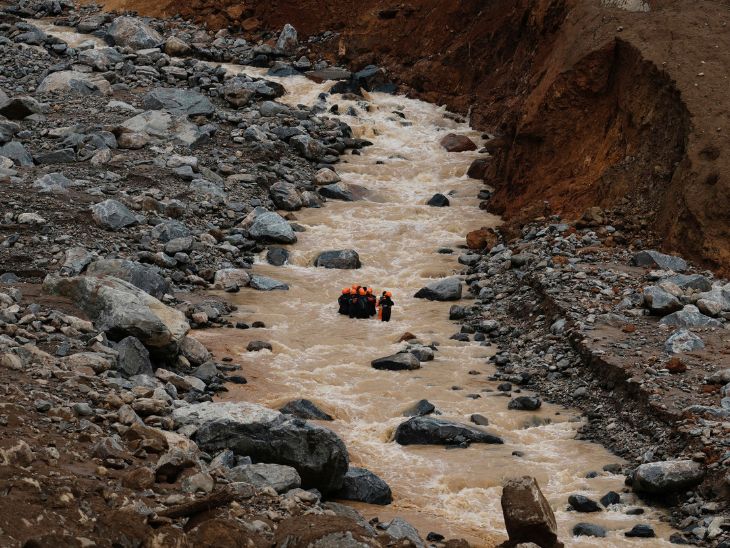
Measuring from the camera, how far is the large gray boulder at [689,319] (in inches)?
507

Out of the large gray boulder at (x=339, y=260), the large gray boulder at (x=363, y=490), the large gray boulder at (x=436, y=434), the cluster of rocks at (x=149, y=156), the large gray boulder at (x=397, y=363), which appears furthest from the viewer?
the large gray boulder at (x=339, y=260)

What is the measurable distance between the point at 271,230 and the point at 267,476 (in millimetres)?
9822

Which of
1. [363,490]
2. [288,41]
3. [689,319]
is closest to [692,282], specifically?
[689,319]

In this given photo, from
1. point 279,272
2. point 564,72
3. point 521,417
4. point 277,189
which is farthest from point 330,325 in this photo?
point 564,72

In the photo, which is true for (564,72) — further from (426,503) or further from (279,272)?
(426,503)

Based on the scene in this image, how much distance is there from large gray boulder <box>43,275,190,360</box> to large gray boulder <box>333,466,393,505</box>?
320 cm

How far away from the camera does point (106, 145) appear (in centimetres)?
1909

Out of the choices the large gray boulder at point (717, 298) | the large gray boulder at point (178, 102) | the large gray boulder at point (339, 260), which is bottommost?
the large gray boulder at point (339, 260)

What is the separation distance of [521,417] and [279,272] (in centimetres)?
629

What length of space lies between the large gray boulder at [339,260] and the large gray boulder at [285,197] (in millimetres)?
2335

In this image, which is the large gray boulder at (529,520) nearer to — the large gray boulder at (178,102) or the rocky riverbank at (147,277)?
the rocky riverbank at (147,277)

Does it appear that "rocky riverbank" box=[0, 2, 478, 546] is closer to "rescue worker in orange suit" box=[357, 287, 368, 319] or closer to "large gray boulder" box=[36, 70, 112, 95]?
"large gray boulder" box=[36, 70, 112, 95]

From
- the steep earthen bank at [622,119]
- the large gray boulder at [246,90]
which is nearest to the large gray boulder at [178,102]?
the large gray boulder at [246,90]

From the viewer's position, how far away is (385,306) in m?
15.4
